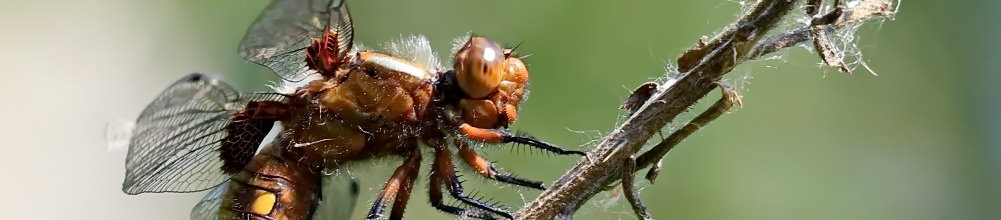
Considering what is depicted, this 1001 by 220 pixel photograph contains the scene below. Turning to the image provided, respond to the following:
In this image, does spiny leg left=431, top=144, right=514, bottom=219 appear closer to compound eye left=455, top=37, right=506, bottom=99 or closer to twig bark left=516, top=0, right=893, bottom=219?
compound eye left=455, top=37, right=506, bottom=99

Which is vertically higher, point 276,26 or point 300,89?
point 276,26

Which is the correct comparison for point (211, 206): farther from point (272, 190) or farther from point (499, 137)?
point (499, 137)

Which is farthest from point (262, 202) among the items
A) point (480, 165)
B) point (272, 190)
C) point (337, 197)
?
point (480, 165)

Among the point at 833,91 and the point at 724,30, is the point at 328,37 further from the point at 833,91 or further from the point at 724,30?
the point at 833,91

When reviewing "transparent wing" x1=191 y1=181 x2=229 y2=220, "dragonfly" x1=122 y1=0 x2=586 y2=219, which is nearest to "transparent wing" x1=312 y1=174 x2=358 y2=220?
"dragonfly" x1=122 y1=0 x2=586 y2=219

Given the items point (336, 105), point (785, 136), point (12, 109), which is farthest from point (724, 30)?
point (12, 109)

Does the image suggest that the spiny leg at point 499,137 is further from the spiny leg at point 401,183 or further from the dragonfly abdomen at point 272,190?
the dragonfly abdomen at point 272,190
